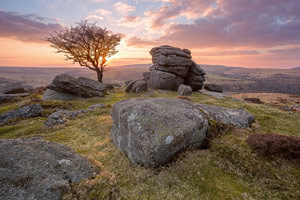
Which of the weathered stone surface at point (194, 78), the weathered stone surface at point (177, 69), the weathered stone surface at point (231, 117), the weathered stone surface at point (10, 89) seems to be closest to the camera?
the weathered stone surface at point (231, 117)

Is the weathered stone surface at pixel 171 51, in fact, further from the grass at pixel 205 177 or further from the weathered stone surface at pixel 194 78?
the grass at pixel 205 177

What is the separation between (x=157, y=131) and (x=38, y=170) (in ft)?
17.6

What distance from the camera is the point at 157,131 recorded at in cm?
736

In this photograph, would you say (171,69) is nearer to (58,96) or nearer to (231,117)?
(58,96)

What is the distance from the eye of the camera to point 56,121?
15.7 meters

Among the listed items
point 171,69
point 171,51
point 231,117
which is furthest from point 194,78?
point 231,117

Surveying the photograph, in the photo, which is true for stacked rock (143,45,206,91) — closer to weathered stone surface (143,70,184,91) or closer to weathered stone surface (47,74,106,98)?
weathered stone surface (143,70,184,91)

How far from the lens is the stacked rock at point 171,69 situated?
39844mm

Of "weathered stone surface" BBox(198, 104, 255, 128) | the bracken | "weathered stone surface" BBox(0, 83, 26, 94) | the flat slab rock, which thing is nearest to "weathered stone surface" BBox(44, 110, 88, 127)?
the flat slab rock

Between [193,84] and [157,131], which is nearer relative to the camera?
[157,131]

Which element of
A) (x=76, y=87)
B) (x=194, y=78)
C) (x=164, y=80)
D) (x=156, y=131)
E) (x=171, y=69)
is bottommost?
(x=156, y=131)

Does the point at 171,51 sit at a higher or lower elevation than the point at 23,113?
higher

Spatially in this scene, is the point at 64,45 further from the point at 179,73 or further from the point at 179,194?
the point at 179,194

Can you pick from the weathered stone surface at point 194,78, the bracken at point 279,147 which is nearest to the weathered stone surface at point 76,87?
the weathered stone surface at point 194,78
